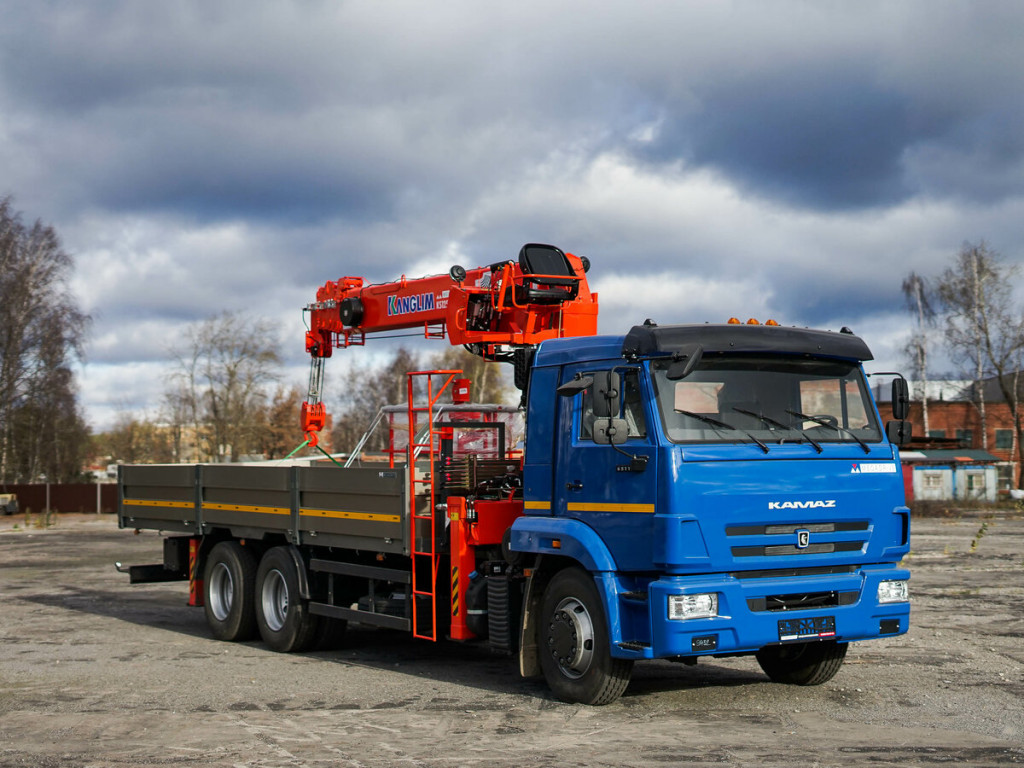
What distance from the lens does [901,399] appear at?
356 inches

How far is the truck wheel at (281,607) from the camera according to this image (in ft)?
39.2

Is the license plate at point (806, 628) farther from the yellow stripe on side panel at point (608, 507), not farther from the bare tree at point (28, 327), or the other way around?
the bare tree at point (28, 327)

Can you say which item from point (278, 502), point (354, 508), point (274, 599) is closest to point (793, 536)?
point (354, 508)

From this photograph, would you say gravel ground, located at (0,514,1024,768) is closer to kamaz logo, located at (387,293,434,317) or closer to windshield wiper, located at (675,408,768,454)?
windshield wiper, located at (675,408,768,454)

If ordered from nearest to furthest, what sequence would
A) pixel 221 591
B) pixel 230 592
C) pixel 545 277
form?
pixel 545 277
pixel 230 592
pixel 221 591

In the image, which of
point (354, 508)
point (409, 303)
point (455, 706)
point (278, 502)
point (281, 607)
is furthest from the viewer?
point (409, 303)

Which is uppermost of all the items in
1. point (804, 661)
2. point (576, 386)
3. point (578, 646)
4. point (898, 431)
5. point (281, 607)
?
point (576, 386)

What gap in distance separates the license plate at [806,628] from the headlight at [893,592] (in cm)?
51

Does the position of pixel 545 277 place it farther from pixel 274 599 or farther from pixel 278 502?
pixel 274 599

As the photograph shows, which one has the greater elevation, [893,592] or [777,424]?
[777,424]

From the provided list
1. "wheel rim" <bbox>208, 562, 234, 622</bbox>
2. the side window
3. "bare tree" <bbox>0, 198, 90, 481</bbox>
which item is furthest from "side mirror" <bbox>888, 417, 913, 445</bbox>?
"bare tree" <bbox>0, 198, 90, 481</bbox>

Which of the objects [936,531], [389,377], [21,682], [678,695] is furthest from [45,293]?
[678,695]

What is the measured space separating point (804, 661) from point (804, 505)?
1994 mm

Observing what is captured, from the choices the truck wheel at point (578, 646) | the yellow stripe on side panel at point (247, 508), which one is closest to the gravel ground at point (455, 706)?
the truck wheel at point (578, 646)
